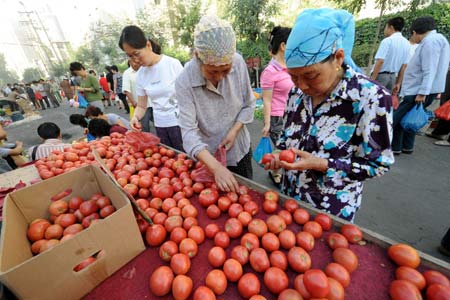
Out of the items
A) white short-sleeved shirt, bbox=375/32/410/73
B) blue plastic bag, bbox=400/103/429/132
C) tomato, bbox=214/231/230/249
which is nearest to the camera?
tomato, bbox=214/231/230/249

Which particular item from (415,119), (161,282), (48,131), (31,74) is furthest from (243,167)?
(31,74)

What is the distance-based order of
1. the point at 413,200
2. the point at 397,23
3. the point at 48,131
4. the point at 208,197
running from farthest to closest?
the point at 397,23
the point at 48,131
the point at 413,200
the point at 208,197

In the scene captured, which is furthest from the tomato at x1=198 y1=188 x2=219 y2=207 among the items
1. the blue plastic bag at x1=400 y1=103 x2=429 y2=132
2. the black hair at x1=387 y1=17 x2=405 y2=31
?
the black hair at x1=387 y1=17 x2=405 y2=31

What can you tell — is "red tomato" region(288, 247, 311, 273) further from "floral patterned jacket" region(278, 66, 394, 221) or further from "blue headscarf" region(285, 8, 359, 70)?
"blue headscarf" region(285, 8, 359, 70)

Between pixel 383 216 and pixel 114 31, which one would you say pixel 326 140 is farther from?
pixel 114 31

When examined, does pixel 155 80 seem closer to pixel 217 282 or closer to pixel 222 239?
pixel 222 239

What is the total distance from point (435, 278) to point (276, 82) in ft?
8.96

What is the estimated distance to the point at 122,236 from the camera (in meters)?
1.20

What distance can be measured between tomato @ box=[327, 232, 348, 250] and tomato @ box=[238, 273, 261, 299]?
18.7 inches

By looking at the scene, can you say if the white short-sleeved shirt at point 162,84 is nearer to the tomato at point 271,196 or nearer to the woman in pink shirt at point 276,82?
the woman in pink shirt at point 276,82

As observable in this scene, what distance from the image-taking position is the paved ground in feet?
9.18

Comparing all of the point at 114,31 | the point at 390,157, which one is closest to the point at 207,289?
the point at 390,157

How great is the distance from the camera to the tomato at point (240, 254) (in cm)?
119

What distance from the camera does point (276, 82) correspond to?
3205 millimetres
